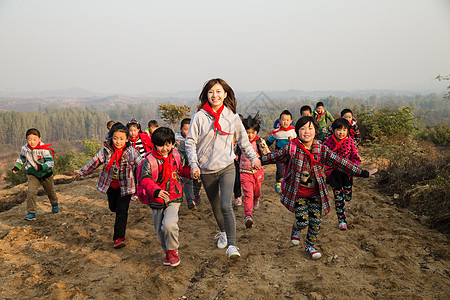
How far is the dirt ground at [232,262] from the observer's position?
3131 mm

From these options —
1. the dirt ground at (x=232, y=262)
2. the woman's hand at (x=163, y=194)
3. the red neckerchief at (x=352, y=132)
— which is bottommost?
the dirt ground at (x=232, y=262)

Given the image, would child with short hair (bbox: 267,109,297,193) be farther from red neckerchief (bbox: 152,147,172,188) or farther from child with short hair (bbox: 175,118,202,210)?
red neckerchief (bbox: 152,147,172,188)

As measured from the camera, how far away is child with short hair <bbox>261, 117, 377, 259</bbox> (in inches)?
144

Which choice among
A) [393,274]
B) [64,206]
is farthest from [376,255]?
[64,206]

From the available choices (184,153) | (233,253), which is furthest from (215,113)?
(184,153)

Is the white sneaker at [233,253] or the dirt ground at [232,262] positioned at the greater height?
the white sneaker at [233,253]

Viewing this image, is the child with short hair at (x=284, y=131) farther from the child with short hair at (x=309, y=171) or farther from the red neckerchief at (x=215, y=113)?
the red neckerchief at (x=215, y=113)

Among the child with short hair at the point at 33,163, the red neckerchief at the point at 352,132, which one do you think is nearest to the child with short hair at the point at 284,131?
the red neckerchief at the point at 352,132


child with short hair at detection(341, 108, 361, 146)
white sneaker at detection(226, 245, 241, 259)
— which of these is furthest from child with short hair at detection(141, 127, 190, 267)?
child with short hair at detection(341, 108, 361, 146)

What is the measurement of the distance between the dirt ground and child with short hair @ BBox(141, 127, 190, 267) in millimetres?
379

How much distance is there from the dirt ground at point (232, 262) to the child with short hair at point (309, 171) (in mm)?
598

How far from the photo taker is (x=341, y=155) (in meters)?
4.79

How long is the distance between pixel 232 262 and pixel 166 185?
132cm

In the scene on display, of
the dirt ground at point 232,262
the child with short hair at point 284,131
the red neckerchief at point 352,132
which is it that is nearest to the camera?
the dirt ground at point 232,262
